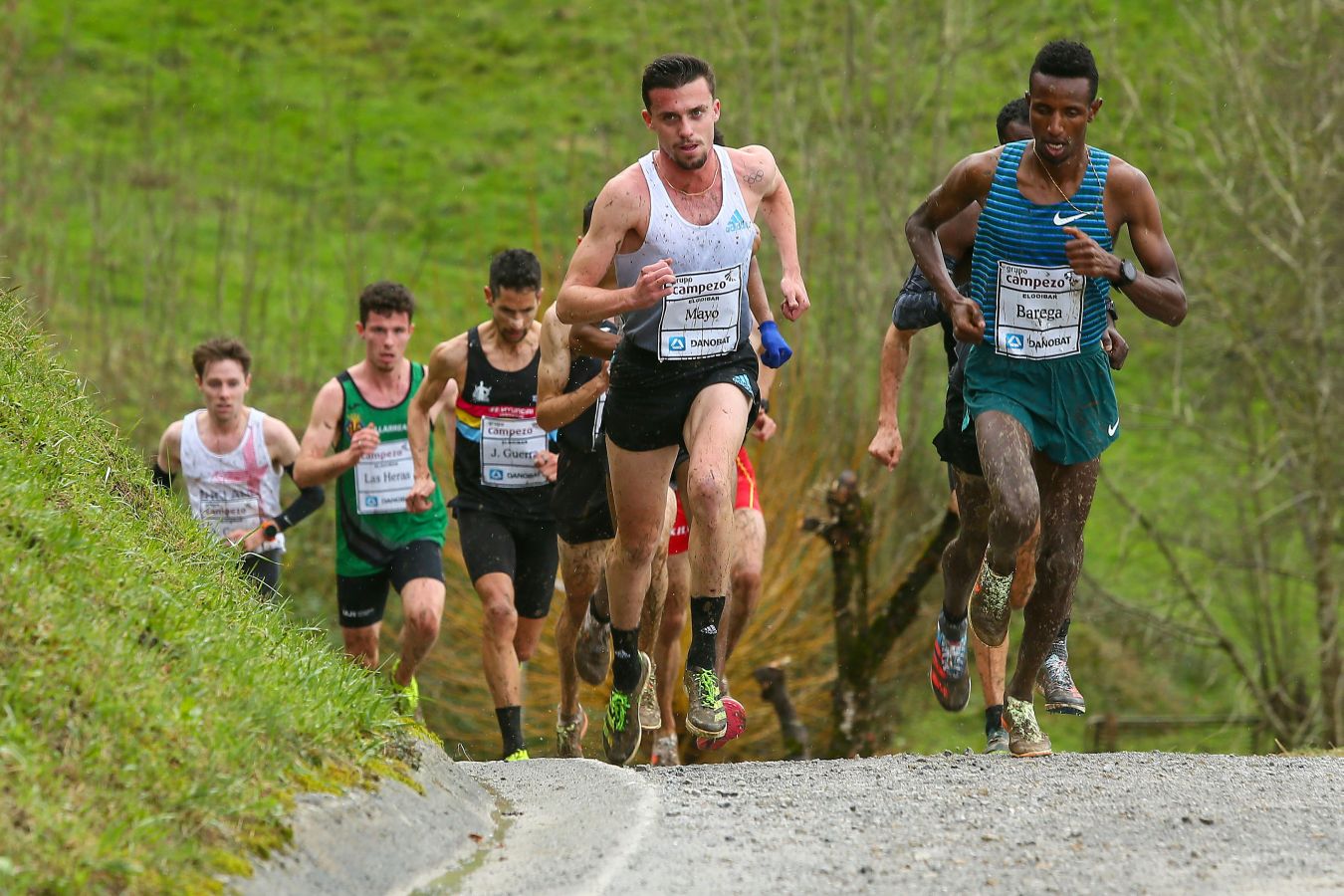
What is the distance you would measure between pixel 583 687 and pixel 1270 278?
29.5 ft

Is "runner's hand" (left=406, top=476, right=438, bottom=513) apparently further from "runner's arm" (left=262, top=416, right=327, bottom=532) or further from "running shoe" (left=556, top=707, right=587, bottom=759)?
"running shoe" (left=556, top=707, right=587, bottom=759)

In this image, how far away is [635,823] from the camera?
5234 mm

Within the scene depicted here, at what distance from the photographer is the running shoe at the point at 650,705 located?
26.9 feet

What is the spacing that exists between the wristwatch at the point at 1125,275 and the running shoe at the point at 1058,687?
1599 millimetres

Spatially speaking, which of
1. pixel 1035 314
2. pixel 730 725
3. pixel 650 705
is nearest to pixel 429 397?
pixel 650 705

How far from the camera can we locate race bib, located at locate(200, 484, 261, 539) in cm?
933

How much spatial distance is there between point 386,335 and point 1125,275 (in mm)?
4270

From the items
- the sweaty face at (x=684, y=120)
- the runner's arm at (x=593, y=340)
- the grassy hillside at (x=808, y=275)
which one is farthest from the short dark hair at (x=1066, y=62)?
the grassy hillside at (x=808, y=275)

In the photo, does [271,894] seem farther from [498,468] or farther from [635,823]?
[498,468]

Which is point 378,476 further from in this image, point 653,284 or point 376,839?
point 376,839

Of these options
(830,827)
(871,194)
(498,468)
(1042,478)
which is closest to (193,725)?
(830,827)

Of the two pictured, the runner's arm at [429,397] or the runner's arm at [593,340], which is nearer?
the runner's arm at [593,340]

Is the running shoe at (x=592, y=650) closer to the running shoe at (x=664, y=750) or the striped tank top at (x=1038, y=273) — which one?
the running shoe at (x=664, y=750)

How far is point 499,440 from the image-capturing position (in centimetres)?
902
